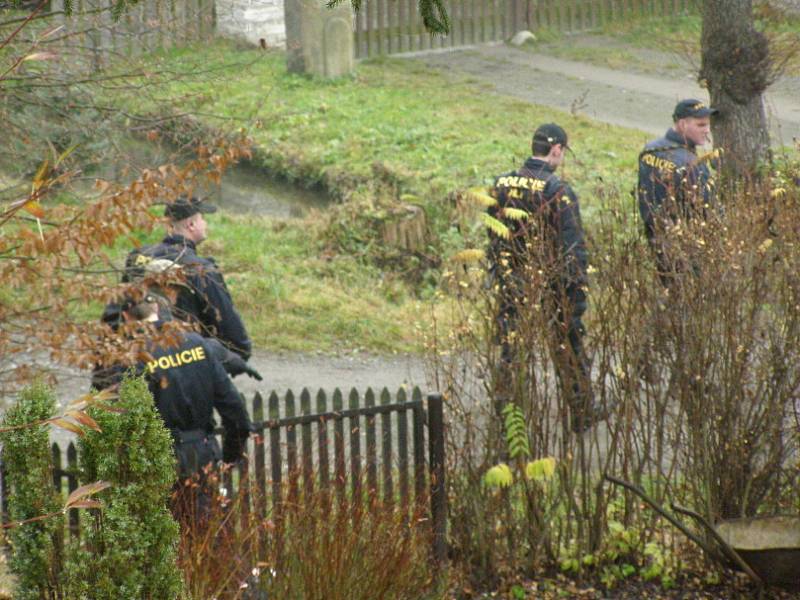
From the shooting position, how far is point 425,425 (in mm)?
7227

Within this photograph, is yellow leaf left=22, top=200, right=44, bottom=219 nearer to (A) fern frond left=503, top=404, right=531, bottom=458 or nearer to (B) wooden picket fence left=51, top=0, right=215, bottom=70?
(B) wooden picket fence left=51, top=0, right=215, bottom=70

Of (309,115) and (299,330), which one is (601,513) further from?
(309,115)

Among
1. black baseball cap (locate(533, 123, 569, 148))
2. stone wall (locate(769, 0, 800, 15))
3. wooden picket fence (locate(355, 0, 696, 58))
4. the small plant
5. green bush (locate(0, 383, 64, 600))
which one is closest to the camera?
green bush (locate(0, 383, 64, 600))

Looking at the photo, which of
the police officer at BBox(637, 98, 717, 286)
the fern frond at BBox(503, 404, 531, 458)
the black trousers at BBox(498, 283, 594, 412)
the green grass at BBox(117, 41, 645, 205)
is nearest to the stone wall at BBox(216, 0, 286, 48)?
the green grass at BBox(117, 41, 645, 205)

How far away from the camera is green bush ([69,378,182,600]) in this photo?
186 inches

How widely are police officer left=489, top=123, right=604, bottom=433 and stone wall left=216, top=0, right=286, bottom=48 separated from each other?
12.2m

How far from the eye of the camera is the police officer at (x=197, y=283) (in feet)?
25.0

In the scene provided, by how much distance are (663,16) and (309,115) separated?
8837 millimetres

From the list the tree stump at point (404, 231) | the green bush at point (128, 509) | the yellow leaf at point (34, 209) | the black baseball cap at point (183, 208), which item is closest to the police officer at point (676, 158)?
the black baseball cap at point (183, 208)

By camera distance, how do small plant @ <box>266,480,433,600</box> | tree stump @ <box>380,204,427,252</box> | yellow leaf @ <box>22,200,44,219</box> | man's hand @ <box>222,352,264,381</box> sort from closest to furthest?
yellow leaf @ <box>22,200,44,219</box> → small plant @ <box>266,480,433,600</box> → man's hand @ <box>222,352,264,381</box> → tree stump @ <box>380,204,427,252</box>

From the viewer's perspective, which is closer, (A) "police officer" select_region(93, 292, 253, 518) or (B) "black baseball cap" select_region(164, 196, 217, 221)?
(A) "police officer" select_region(93, 292, 253, 518)

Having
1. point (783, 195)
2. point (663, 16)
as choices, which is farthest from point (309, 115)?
point (783, 195)

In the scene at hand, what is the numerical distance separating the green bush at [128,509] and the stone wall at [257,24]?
1569 centimetres

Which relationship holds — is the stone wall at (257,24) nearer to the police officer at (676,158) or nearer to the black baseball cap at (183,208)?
the police officer at (676,158)
